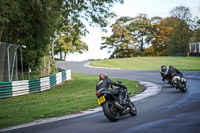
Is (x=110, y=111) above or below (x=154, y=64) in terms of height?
below

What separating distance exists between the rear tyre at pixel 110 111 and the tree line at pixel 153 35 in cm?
7060

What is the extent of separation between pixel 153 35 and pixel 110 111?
81459 mm

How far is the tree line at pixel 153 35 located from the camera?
79625 millimetres

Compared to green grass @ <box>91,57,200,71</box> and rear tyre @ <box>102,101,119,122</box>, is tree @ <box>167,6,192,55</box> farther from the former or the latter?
rear tyre @ <box>102,101,119,122</box>

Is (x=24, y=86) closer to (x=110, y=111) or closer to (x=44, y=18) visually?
(x=44, y=18)

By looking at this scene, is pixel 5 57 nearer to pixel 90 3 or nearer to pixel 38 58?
pixel 90 3

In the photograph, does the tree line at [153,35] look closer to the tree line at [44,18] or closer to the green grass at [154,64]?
the green grass at [154,64]

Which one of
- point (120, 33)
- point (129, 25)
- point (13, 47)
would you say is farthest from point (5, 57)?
point (129, 25)

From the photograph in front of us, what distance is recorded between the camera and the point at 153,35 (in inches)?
3492

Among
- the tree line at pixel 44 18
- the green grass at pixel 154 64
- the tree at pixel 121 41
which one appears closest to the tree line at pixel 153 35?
the tree at pixel 121 41

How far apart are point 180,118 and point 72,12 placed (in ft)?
55.1

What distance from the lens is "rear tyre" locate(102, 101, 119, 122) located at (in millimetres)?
9019

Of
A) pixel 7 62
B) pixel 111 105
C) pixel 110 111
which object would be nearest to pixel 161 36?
pixel 7 62

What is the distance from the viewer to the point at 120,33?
83.9m
